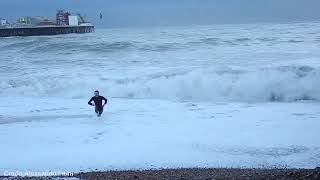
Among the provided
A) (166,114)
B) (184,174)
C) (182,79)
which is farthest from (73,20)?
(184,174)

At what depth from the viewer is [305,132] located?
998 centimetres

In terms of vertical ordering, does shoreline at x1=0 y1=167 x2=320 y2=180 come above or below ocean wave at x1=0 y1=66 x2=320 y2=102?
below

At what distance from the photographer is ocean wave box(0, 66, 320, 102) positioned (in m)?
16.8

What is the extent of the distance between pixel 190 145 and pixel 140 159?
48.9 inches

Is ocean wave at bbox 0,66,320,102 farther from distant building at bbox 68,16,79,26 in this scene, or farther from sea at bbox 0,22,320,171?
distant building at bbox 68,16,79,26

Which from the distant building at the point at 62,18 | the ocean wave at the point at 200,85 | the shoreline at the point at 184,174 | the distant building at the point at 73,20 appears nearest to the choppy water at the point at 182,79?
the ocean wave at the point at 200,85

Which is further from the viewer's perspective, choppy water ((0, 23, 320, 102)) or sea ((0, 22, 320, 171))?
choppy water ((0, 23, 320, 102))

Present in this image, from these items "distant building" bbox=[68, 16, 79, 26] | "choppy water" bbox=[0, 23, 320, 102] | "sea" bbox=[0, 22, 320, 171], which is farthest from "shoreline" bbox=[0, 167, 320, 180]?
"distant building" bbox=[68, 16, 79, 26]

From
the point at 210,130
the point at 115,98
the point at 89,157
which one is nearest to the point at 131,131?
the point at 210,130

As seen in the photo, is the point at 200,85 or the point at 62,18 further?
the point at 62,18

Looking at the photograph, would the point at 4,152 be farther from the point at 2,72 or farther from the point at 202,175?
the point at 2,72

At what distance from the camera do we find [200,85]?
1852cm

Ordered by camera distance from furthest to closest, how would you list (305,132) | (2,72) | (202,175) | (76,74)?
(2,72) < (76,74) < (305,132) < (202,175)

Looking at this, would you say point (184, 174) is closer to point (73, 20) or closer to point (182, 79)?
point (182, 79)
